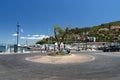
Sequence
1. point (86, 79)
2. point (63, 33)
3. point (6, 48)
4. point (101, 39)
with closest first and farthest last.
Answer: point (86, 79) → point (63, 33) → point (6, 48) → point (101, 39)

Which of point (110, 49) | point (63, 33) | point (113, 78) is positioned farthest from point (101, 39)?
point (113, 78)

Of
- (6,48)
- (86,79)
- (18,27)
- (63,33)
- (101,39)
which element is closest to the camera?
(86,79)

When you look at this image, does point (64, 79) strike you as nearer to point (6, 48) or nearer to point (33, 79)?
point (33, 79)

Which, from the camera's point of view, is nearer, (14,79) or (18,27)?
(14,79)

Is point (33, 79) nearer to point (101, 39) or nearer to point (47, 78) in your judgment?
point (47, 78)

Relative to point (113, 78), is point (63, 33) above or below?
above

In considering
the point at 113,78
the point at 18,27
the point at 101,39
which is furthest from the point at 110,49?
the point at 101,39

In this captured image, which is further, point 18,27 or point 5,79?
point 18,27

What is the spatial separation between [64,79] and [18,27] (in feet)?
138

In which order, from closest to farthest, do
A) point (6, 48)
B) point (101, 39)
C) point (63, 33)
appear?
1. point (63, 33)
2. point (6, 48)
3. point (101, 39)

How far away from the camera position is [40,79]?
685 inches

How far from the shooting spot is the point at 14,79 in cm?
1744

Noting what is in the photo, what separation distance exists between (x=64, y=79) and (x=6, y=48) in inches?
1869

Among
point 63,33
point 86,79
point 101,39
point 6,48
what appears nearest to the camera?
point 86,79
